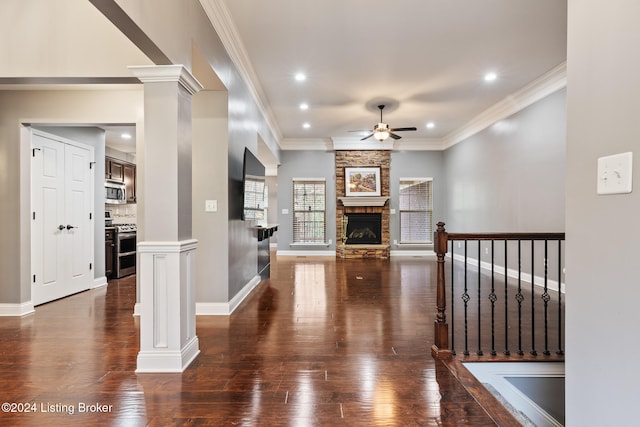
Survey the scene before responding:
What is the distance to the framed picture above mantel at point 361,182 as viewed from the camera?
8.72 meters

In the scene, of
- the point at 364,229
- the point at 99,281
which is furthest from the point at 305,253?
the point at 99,281

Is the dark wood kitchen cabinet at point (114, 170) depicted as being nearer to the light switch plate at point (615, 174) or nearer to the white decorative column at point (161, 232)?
the white decorative column at point (161, 232)

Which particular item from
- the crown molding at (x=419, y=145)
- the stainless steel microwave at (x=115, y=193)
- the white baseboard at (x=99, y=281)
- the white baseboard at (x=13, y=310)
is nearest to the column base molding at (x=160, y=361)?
the white baseboard at (x=13, y=310)

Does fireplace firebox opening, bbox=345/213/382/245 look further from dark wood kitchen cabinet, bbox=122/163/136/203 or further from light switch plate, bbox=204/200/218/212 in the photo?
light switch plate, bbox=204/200/218/212

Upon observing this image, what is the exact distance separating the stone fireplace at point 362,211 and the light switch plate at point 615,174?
747 centimetres

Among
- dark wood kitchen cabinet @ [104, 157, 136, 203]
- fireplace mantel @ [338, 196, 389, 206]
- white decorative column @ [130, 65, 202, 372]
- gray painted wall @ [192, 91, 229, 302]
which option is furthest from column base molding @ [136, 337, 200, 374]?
fireplace mantel @ [338, 196, 389, 206]

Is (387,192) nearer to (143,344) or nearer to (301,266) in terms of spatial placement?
(301,266)

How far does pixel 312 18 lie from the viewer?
10.9ft

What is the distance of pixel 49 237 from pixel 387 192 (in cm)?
696

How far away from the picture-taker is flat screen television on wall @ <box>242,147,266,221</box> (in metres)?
4.08

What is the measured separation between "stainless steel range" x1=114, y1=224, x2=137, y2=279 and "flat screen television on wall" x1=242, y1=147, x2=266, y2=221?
106 inches

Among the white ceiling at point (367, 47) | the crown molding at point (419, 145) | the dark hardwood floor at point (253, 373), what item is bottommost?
the dark hardwood floor at point (253, 373)

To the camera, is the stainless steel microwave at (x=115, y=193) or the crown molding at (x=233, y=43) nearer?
the crown molding at (x=233, y=43)

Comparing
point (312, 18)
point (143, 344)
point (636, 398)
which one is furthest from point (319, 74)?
point (636, 398)
